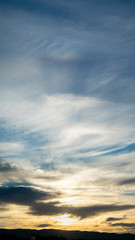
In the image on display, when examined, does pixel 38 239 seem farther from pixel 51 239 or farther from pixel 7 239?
pixel 7 239

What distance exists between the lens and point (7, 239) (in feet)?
509

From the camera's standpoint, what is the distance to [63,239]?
7185 inches

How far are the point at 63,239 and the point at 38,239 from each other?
1996 cm

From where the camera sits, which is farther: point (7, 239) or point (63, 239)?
point (63, 239)

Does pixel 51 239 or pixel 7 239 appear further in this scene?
pixel 51 239

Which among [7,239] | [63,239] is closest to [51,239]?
[63,239]

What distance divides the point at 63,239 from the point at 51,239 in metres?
8.99

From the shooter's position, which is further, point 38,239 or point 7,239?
point 38,239

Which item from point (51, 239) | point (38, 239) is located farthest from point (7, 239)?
point (51, 239)

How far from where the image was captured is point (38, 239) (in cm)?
17362

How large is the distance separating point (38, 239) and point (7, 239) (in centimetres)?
2689

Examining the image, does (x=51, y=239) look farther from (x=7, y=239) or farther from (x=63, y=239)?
(x=7, y=239)

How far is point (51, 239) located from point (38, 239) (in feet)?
45.8
